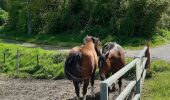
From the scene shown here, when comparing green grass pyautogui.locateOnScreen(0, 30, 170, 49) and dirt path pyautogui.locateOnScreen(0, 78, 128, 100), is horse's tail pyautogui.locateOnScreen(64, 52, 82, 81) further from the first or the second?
green grass pyautogui.locateOnScreen(0, 30, 170, 49)

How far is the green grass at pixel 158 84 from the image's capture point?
11.5m

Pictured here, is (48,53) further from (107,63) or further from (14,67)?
(107,63)

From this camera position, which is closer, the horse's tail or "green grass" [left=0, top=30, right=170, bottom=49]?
the horse's tail

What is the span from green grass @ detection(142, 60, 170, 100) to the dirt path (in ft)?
3.08

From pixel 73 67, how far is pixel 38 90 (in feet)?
12.9

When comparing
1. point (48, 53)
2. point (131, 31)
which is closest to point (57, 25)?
point (131, 31)

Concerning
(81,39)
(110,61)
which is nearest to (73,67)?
(110,61)

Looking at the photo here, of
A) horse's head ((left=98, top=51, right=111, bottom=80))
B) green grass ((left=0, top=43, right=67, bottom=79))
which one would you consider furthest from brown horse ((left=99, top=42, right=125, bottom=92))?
green grass ((left=0, top=43, right=67, bottom=79))

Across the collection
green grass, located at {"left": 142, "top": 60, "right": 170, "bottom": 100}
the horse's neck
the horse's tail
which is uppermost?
the horse's neck

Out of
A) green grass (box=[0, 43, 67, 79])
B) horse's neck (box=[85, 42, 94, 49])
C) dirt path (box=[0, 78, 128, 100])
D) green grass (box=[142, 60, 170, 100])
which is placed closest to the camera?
green grass (box=[142, 60, 170, 100])

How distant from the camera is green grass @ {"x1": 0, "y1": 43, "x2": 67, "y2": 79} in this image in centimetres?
1931

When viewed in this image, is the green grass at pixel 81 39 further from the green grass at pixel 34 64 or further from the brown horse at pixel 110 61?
the brown horse at pixel 110 61

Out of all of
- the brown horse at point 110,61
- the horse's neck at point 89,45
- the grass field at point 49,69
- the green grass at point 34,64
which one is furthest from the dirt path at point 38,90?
the horse's neck at point 89,45

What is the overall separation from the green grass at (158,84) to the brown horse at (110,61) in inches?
45.2
